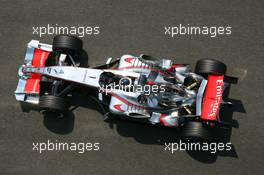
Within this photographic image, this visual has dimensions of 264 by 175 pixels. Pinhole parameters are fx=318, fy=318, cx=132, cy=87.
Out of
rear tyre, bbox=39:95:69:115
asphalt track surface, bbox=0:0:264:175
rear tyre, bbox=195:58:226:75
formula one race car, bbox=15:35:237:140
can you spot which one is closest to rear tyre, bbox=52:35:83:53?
formula one race car, bbox=15:35:237:140

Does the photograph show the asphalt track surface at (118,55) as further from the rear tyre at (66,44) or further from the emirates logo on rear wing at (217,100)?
the emirates logo on rear wing at (217,100)

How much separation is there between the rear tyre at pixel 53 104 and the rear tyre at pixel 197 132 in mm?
2762

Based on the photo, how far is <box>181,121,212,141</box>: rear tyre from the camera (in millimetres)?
6691

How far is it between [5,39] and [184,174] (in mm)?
5526

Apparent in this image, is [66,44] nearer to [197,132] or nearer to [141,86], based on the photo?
[141,86]

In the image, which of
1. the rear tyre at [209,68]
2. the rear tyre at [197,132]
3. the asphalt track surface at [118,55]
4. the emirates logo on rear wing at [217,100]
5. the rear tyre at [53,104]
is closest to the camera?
the emirates logo on rear wing at [217,100]

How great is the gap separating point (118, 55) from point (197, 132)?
273 cm

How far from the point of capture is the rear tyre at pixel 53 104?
7055mm

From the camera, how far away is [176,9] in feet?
26.6

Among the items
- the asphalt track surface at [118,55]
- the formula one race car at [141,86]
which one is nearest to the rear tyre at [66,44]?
the formula one race car at [141,86]

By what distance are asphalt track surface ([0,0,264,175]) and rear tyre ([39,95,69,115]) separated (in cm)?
59

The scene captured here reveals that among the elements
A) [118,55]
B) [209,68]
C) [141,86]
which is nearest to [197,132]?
[209,68]

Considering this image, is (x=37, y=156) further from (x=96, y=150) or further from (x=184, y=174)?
(x=184, y=174)

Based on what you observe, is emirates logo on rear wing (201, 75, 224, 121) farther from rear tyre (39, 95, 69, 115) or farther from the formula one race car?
rear tyre (39, 95, 69, 115)
